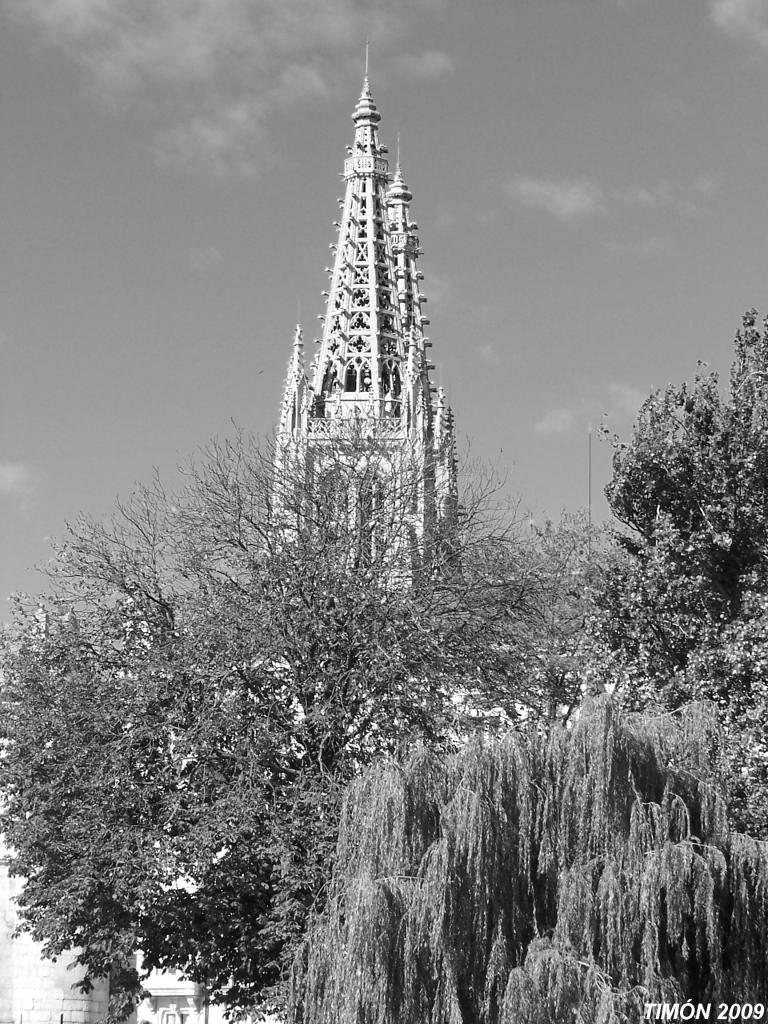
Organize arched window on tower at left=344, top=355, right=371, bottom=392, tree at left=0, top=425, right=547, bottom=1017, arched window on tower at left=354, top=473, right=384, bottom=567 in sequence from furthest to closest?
arched window on tower at left=344, top=355, right=371, bottom=392 < arched window on tower at left=354, top=473, right=384, bottom=567 < tree at left=0, top=425, right=547, bottom=1017

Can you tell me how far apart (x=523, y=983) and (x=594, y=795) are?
270cm

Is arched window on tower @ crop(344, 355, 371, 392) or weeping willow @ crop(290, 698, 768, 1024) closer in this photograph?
weeping willow @ crop(290, 698, 768, 1024)

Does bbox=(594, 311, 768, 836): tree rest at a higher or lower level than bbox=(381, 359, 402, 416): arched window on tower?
lower

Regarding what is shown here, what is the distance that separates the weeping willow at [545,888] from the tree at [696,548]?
4.87m

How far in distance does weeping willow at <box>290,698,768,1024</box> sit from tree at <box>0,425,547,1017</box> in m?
3.59

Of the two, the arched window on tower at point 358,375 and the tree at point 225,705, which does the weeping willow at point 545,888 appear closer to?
the tree at point 225,705

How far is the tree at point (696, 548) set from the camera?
2652cm

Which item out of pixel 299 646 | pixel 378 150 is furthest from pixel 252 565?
pixel 378 150

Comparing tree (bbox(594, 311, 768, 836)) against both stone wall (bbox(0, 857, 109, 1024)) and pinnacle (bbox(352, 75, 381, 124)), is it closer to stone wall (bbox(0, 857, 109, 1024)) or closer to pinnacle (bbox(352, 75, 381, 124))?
stone wall (bbox(0, 857, 109, 1024))

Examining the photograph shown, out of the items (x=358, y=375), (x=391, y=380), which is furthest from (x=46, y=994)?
(x=391, y=380)

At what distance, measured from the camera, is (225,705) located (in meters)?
26.8

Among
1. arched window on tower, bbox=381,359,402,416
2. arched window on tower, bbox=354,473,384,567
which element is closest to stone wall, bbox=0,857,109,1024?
arched window on tower, bbox=354,473,384,567

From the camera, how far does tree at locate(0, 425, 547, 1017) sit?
84.8 ft

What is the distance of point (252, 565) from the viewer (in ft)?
93.3
